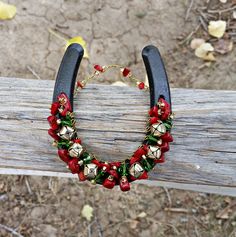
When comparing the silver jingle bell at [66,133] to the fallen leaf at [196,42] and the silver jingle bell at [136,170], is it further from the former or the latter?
the fallen leaf at [196,42]

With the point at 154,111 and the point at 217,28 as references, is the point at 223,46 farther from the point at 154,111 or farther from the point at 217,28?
the point at 154,111

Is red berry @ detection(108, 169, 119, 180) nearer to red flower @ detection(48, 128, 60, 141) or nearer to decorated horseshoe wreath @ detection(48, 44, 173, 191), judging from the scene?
decorated horseshoe wreath @ detection(48, 44, 173, 191)

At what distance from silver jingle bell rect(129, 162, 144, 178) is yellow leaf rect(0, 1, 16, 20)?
57.2 inches

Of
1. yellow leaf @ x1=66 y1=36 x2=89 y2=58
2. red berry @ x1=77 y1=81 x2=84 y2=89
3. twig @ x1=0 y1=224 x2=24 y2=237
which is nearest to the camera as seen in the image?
red berry @ x1=77 y1=81 x2=84 y2=89

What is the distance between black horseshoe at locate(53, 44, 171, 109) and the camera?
134 centimetres

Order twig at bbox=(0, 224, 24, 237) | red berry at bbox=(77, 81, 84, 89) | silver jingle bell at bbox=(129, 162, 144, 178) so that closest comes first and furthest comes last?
1. silver jingle bell at bbox=(129, 162, 144, 178)
2. red berry at bbox=(77, 81, 84, 89)
3. twig at bbox=(0, 224, 24, 237)

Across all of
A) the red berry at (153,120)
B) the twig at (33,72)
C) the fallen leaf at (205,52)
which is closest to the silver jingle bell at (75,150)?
the red berry at (153,120)

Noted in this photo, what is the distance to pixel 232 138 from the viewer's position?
1351mm

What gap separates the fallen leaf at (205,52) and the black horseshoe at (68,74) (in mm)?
1152

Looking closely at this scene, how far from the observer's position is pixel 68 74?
1.37 meters

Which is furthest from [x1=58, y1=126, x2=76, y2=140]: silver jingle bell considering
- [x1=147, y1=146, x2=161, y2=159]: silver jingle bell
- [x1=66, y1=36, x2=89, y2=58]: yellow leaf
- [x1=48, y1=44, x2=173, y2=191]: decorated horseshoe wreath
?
[x1=66, y1=36, x2=89, y2=58]: yellow leaf

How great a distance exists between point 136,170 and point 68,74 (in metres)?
0.34

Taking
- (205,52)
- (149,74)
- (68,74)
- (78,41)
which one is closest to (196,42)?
(205,52)

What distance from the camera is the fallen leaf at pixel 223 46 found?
243cm
